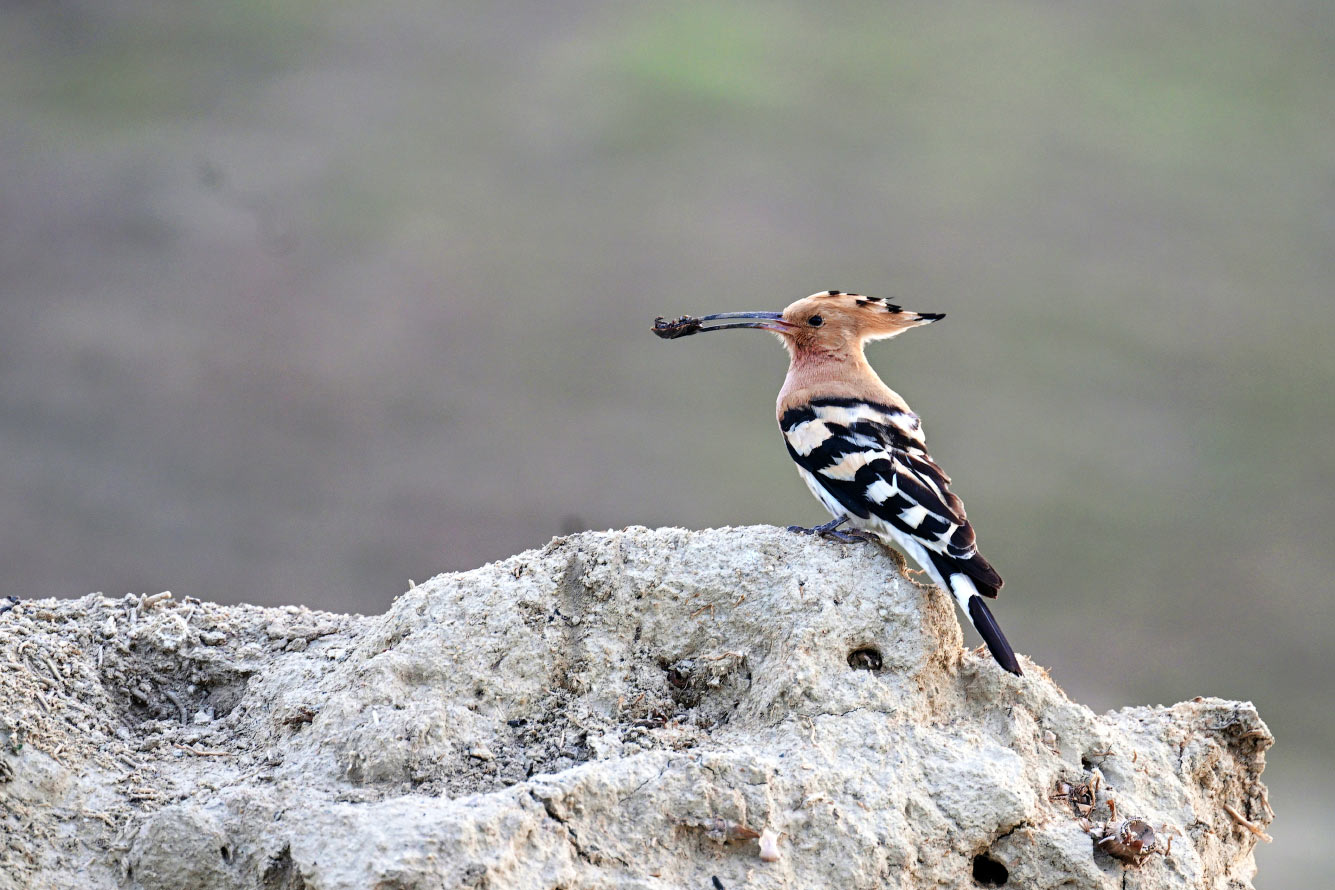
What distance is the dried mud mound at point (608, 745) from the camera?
1921mm

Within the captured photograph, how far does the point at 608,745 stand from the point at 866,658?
0.49 meters

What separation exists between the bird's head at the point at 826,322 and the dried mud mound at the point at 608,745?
0.62 metres

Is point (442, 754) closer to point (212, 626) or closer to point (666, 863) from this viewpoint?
point (666, 863)

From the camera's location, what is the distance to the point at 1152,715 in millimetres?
2656

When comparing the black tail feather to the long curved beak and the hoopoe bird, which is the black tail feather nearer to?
the hoopoe bird

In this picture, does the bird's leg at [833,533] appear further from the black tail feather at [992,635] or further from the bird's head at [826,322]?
the bird's head at [826,322]

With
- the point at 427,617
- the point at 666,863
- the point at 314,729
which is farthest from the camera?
the point at 427,617

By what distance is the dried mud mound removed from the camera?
75.6 inches

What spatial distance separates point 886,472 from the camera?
8.43 feet

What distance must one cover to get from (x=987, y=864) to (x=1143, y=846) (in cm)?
25

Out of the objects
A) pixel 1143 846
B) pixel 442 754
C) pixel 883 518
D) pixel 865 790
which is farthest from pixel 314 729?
pixel 1143 846

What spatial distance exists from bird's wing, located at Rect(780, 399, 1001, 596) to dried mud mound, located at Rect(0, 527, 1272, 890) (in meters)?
0.09

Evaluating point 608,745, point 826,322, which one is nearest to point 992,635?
point 608,745

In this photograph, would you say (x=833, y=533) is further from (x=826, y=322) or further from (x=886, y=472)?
(x=826, y=322)
